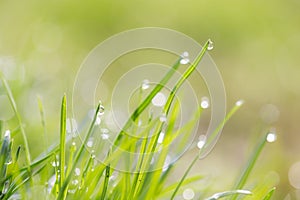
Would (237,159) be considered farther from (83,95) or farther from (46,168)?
(46,168)

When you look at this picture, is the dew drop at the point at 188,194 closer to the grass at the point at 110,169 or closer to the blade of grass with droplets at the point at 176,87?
the grass at the point at 110,169

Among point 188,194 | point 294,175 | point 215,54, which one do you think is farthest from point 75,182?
point 215,54

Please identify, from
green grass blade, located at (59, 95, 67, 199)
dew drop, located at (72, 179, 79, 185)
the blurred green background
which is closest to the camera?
green grass blade, located at (59, 95, 67, 199)

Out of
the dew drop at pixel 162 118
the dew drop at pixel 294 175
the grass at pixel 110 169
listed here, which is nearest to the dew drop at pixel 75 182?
the grass at pixel 110 169

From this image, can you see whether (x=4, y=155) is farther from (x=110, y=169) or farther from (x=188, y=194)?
(x=188, y=194)

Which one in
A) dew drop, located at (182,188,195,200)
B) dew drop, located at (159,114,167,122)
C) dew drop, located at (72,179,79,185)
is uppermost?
dew drop, located at (182,188,195,200)

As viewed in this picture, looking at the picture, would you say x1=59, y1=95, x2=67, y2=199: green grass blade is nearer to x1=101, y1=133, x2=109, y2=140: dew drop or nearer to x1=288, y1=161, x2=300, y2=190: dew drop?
x1=101, y1=133, x2=109, y2=140: dew drop

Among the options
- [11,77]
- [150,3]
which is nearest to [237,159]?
[11,77]

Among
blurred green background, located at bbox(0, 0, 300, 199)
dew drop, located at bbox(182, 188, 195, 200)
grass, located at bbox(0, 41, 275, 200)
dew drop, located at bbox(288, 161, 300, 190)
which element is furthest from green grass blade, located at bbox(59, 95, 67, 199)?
dew drop, located at bbox(288, 161, 300, 190)
